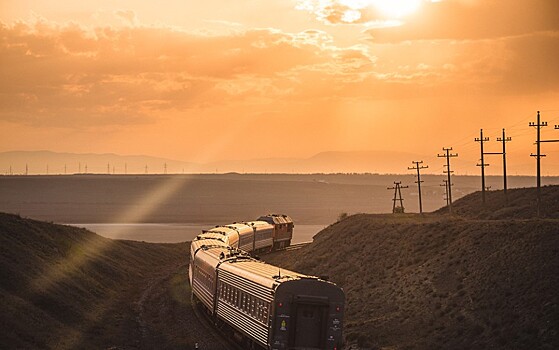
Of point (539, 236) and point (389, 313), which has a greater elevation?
point (539, 236)

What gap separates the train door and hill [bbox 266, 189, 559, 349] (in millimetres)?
10779

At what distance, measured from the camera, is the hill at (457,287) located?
4503 cm

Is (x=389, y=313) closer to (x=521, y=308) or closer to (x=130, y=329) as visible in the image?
(x=521, y=308)

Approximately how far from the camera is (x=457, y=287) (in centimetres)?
5406

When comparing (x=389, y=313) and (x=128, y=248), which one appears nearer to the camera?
(x=389, y=313)

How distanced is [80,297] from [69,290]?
1.05 meters

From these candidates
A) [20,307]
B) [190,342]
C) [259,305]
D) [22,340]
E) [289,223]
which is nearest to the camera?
[259,305]

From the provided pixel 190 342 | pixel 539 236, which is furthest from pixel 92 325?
pixel 539 236

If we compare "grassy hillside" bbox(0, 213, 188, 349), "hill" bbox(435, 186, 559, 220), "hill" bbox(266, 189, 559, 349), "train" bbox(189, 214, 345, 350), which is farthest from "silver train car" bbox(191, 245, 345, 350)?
"hill" bbox(435, 186, 559, 220)

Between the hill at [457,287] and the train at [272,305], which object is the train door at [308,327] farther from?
the hill at [457,287]

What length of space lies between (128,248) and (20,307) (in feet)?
206

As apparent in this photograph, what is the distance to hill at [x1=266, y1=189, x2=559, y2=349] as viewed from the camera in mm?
45031

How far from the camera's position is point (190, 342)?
154 ft

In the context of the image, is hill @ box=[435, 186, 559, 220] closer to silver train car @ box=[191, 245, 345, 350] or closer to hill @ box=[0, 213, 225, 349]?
hill @ box=[0, 213, 225, 349]
